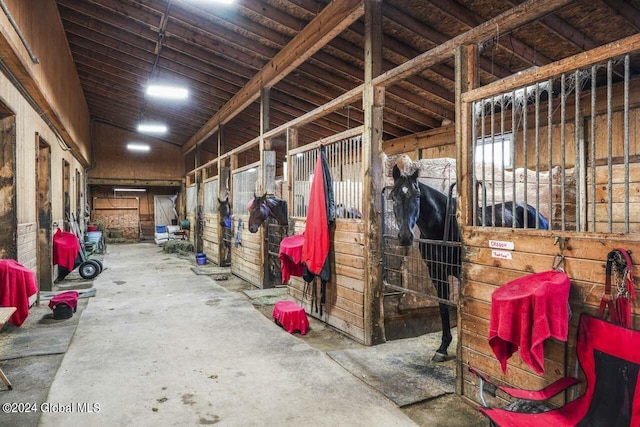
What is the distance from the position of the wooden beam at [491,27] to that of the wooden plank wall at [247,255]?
3687 millimetres

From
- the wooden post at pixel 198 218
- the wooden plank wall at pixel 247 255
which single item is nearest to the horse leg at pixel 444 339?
the wooden plank wall at pixel 247 255

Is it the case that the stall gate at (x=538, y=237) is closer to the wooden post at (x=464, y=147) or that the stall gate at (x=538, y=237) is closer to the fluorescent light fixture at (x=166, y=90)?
the wooden post at (x=464, y=147)

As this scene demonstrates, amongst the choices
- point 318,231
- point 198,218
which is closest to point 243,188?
point 318,231

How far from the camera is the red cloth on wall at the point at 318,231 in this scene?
→ 396cm

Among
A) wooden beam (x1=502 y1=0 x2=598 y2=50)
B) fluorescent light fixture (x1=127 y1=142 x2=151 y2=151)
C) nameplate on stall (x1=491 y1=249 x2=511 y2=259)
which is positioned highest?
fluorescent light fixture (x1=127 y1=142 x2=151 y2=151)

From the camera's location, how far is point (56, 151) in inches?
277

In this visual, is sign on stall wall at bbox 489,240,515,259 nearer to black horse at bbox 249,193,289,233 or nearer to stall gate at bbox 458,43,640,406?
stall gate at bbox 458,43,640,406

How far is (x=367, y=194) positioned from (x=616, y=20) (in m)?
2.81

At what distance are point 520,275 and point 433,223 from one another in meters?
1.18

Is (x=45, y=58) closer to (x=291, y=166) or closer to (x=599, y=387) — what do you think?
(x=291, y=166)

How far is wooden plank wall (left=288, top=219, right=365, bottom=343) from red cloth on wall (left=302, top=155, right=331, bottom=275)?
0.48 feet

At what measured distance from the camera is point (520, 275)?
214cm

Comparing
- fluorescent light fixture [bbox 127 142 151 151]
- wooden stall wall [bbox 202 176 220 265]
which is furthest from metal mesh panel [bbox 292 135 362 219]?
fluorescent light fixture [bbox 127 142 151 151]

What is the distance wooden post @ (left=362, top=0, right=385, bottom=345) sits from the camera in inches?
140
